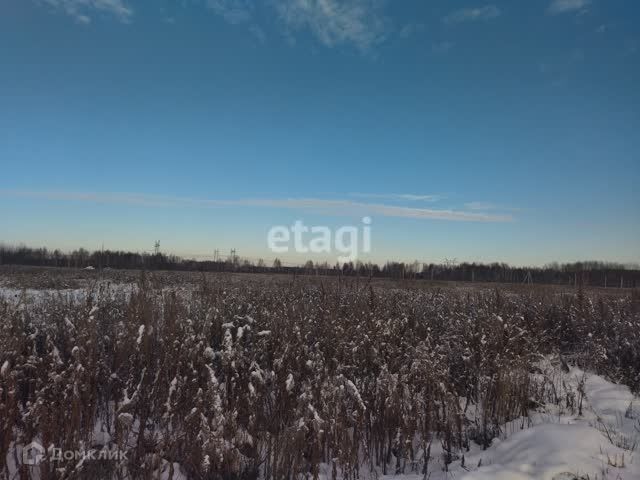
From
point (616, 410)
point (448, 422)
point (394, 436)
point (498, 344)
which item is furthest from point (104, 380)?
point (616, 410)

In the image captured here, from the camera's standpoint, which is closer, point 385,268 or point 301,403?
point 301,403

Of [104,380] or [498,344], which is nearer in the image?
[104,380]

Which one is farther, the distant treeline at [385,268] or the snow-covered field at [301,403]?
the distant treeline at [385,268]

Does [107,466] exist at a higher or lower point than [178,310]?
lower

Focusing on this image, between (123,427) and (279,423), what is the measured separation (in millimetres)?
1517

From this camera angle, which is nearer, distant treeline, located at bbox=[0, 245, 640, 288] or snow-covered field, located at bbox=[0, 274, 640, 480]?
snow-covered field, located at bbox=[0, 274, 640, 480]

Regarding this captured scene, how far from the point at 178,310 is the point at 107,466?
3149 millimetres

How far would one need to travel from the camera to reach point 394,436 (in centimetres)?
417

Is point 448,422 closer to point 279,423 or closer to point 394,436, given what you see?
point 394,436

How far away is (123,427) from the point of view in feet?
11.1

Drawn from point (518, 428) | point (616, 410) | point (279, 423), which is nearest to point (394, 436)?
point (279, 423)

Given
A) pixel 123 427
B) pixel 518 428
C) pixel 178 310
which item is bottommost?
pixel 518 428

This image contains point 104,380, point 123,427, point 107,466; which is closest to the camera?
point 107,466

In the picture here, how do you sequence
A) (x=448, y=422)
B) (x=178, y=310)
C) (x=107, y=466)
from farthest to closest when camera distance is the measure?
(x=178, y=310), (x=448, y=422), (x=107, y=466)
